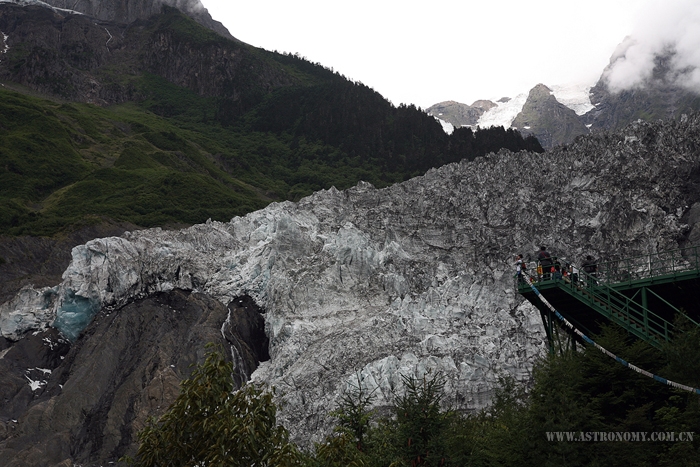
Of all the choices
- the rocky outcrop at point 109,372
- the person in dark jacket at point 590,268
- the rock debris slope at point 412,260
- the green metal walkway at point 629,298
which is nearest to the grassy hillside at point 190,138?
the rock debris slope at point 412,260

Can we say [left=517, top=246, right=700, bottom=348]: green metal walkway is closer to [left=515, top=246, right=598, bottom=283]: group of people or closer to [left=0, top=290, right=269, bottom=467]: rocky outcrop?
[left=515, top=246, right=598, bottom=283]: group of people

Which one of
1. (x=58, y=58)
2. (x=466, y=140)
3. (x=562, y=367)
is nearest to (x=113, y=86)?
(x=58, y=58)

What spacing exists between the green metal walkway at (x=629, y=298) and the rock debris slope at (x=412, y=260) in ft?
62.9

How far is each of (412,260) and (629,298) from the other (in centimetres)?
3600

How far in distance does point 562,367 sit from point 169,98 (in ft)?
534

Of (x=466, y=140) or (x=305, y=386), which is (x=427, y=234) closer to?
(x=305, y=386)

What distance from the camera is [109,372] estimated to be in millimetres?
56750

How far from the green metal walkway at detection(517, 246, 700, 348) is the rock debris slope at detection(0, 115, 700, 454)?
62.9 feet

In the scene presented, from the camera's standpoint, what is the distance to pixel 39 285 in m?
70.3

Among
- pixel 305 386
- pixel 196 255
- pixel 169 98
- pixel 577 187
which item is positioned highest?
pixel 169 98

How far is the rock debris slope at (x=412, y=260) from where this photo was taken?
4934cm

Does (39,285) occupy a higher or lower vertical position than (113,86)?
lower

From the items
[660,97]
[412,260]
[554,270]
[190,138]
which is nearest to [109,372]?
[412,260]

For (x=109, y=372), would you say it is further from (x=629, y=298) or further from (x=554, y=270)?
(x=629, y=298)
